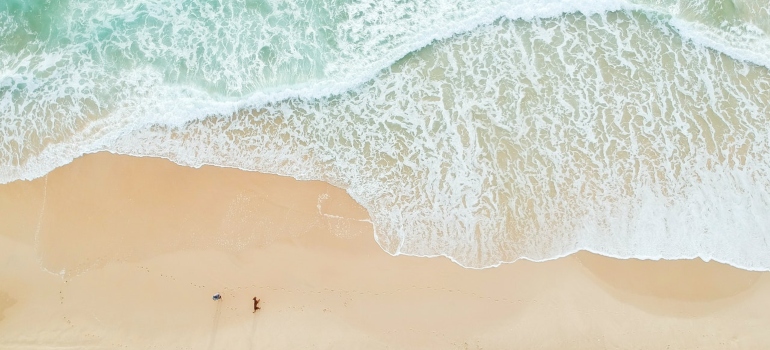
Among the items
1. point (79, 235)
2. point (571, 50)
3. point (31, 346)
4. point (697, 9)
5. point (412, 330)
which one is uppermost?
point (697, 9)

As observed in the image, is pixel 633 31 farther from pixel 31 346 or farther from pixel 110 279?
pixel 31 346

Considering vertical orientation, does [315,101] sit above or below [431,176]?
above

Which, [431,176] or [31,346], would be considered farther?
[431,176]

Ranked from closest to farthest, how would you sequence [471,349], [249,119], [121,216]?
[471,349], [121,216], [249,119]

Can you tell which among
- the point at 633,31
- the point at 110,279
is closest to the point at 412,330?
the point at 110,279

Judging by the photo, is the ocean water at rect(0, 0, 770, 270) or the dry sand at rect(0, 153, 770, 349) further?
the ocean water at rect(0, 0, 770, 270)

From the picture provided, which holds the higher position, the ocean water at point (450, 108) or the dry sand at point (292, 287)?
the ocean water at point (450, 108)
